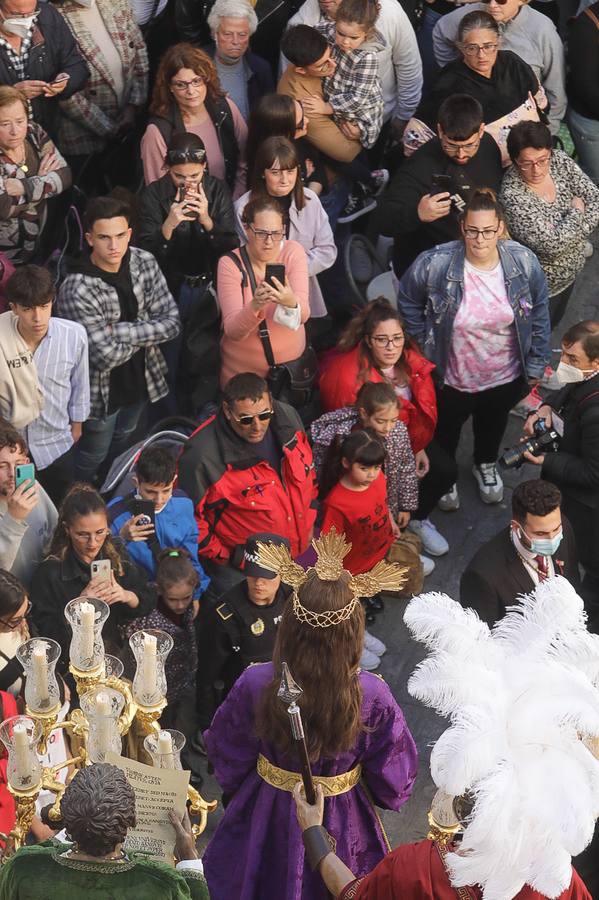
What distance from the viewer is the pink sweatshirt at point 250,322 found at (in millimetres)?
7016

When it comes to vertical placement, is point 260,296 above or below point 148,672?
below

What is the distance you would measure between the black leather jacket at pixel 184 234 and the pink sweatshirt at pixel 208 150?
0.61ft

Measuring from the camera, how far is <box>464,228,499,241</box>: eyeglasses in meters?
7.23

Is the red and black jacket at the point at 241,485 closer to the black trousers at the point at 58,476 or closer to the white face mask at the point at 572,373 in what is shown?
the black trousers at the point at 58,476

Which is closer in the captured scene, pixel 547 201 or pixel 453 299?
pixel 453 299

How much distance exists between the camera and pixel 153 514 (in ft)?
20.1

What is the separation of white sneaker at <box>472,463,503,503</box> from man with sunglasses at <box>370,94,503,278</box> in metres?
1.29

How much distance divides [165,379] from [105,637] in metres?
2.02

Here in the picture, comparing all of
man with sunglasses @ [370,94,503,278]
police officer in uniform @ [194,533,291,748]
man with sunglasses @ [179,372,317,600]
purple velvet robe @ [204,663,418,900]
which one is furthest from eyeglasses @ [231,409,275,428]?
purple velvet robe @ [204,663,418,900]

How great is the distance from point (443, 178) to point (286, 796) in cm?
410

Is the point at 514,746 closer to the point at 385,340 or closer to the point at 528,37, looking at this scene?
the point at 385,340

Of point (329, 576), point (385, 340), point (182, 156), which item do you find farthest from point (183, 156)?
point (329, 576)

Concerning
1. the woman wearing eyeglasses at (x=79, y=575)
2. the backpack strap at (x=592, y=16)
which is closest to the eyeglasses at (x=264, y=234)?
the woman wearing eyeglasses at (x=79, y=575)

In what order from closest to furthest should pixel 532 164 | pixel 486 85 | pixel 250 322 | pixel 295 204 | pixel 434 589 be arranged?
pixel 250 322, pixel 295 204, pixel 434 589, pixel 532 164, pixel 486 85
